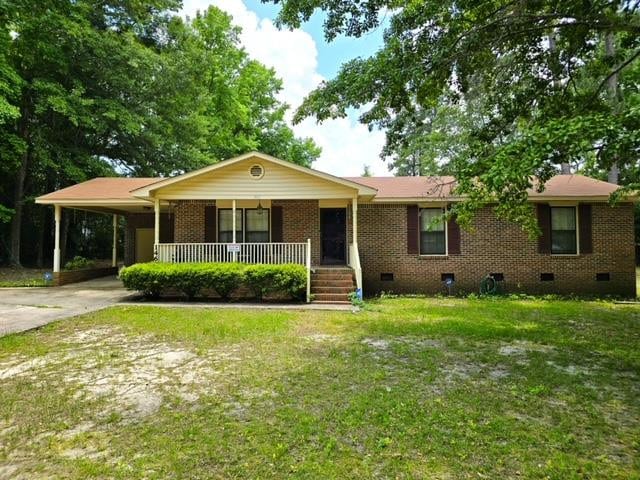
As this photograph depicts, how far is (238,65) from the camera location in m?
29.1

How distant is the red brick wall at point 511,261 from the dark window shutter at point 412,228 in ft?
0.44

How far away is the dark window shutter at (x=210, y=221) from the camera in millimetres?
13281

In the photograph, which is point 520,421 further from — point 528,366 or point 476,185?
point 476,185

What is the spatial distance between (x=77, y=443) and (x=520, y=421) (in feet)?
12.4

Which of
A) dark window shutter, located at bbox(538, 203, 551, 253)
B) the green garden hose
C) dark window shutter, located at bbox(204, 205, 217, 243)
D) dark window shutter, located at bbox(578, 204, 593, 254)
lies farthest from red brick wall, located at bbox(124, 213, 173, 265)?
dark window shutter, located at bbox(578, 204, 593, 254)

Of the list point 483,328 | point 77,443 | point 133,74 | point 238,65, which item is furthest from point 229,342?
point 238,65

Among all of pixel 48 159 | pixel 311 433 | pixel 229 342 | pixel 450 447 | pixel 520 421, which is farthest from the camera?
pixel 48 159

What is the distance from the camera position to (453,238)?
12805 mm

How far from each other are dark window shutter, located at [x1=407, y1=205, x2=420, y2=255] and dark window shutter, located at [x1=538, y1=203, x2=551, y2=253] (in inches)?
152

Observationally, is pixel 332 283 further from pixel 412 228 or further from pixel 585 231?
pixel 585 231

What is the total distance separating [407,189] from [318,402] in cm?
1062

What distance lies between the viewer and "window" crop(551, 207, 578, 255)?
12750mm

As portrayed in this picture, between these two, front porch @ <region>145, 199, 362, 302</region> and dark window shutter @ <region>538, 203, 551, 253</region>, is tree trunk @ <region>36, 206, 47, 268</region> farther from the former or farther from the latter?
dark window shutter @ <region>538, 203, 551, 253</region>

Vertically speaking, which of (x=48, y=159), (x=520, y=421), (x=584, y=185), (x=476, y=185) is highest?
(x=48, y=159)
